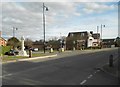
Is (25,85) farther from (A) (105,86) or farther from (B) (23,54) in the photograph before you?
(B) (23,54)

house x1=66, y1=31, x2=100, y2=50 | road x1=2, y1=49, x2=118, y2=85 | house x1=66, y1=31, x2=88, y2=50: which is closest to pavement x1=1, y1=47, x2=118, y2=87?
road x1=2, y1=49, x2=118, y2=85

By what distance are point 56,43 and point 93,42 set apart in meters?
38.9

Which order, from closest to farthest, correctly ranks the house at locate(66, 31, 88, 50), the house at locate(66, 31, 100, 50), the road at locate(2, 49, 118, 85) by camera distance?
the road at locate(2, 49, 118, 85) < the house at locate(66, 31, 88, 50) < the house at locate(66, 31, 100, 50)

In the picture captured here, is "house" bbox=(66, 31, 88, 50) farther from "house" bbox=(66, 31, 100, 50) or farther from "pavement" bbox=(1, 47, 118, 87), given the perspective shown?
"pavement" bbox=(1, 47, 118, 87)

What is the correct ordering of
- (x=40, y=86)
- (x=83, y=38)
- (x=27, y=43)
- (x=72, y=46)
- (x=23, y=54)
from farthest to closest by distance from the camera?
(x=83, y=38) → (x=27, y=43) → (x=72, y=46) → (x=23, y=54) → (x=40, y=86)

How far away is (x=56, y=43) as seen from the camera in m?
122

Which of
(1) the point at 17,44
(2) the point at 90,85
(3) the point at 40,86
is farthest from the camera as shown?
(1) the point at 17,44

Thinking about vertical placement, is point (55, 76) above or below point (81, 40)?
above

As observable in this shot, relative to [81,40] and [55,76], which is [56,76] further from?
Result: [81,40]

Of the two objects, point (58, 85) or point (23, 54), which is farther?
point (23, 54)

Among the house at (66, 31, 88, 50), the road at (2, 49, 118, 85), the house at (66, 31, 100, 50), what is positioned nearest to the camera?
the road at (2, 49, 118, 85)

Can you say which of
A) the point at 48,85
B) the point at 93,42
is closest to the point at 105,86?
the point at 48,85

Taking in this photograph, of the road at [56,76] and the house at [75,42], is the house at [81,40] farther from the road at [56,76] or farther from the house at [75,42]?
the road at [56,76]

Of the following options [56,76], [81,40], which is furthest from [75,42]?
[56,76]
